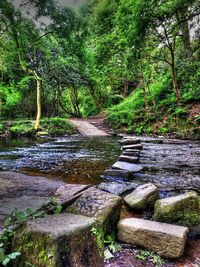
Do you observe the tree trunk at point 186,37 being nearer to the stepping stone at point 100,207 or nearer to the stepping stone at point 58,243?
the stepping stone at point 100,207

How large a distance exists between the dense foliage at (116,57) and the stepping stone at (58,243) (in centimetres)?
596

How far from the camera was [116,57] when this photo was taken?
54.6 feet

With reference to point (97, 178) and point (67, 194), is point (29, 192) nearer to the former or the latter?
point (67, 194)

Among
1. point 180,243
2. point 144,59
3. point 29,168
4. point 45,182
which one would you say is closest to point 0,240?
point 180,243

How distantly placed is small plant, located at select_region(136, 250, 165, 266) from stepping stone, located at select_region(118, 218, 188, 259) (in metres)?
0.04

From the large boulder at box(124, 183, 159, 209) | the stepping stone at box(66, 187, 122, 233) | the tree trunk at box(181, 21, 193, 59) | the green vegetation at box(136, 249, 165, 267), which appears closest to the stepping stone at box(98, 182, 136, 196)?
the large boulder at box(124, 183, 159, 209)

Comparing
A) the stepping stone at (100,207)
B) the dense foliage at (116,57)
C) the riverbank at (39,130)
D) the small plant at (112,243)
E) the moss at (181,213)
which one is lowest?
the small plant at (112,243)

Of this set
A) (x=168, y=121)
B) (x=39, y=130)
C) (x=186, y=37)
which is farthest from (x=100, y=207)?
(x=186, y=37)

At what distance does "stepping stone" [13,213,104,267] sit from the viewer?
64.2 inches

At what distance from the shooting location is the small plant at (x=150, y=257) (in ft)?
6.90

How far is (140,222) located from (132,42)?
10.7 m

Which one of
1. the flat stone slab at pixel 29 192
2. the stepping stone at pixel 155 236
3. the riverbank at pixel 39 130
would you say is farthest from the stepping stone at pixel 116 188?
the riverbank at pixel 39 130

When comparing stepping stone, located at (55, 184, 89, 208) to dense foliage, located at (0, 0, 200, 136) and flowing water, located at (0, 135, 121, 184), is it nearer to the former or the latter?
flowing water, located at (0, 135, 121, 184)

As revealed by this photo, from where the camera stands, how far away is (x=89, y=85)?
24547 millimetres
